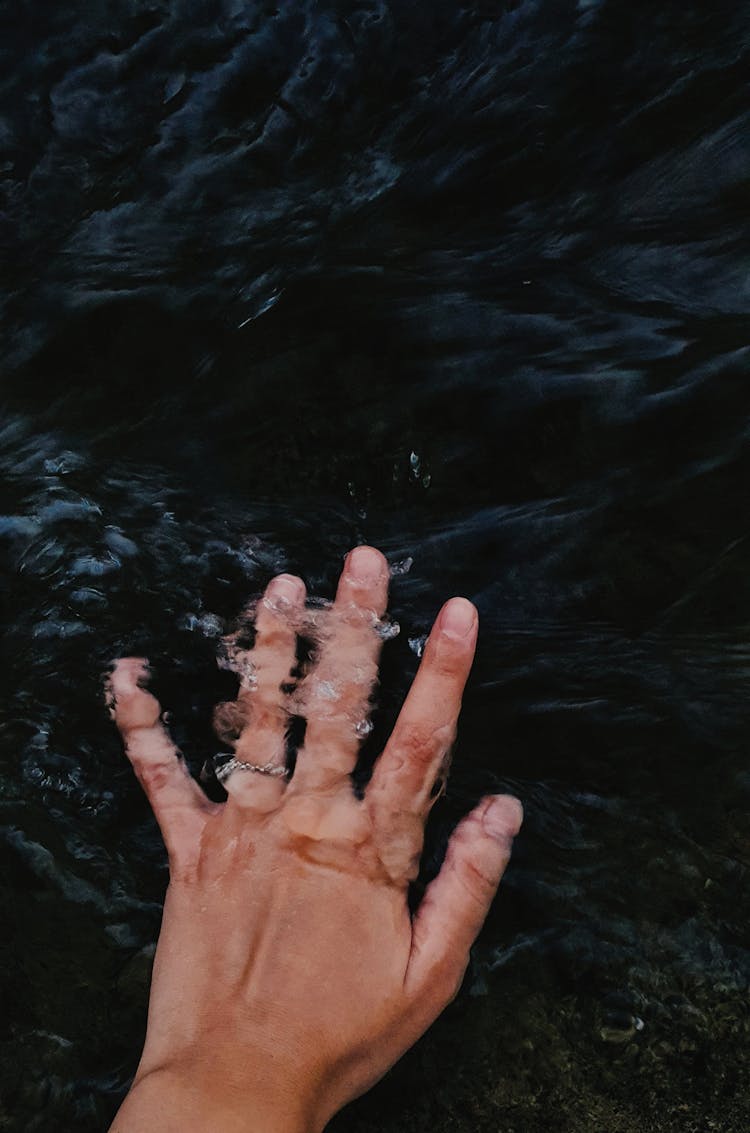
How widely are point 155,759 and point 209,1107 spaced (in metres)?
0.80

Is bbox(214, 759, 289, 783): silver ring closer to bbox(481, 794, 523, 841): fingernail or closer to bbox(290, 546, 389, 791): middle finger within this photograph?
bbox(290, 546, 389, 791): middle finger

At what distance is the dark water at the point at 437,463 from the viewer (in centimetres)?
229

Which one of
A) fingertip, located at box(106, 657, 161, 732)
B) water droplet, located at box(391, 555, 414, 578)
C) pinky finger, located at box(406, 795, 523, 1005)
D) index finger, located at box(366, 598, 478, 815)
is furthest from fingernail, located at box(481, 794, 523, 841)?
fingertip, located at box(106, 657, 161, 732)

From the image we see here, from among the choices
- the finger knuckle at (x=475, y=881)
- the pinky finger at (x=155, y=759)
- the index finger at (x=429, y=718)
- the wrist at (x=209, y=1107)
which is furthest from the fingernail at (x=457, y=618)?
the wrist at (x=209, y=1107)

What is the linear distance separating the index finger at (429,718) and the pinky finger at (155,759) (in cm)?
43

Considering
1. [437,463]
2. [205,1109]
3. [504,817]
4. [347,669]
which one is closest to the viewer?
[205,1109]

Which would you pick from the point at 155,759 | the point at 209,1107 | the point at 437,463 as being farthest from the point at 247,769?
the point at 437,463

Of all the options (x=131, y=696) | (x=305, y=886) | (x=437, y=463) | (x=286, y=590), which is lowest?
(x=305, y=886)

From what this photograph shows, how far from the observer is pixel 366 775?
238cm

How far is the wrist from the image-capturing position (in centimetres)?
187

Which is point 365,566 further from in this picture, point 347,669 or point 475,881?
point 475,881

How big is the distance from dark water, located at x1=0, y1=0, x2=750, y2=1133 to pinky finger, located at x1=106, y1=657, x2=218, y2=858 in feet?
0.19

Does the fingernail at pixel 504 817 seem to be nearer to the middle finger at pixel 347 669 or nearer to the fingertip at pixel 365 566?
the middle finger at pixel 347 669

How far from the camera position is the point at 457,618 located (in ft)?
7.41
